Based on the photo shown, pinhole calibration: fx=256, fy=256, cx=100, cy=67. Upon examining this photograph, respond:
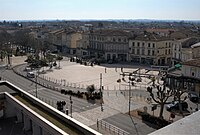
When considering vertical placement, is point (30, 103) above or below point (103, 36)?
below

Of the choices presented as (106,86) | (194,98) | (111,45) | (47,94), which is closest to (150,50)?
(111,45)

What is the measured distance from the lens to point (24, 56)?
81.8 metres

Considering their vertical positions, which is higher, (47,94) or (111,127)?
(47,94)

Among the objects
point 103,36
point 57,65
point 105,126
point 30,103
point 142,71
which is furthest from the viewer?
point 103,36

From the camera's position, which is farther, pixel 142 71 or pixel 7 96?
pixel 142 71

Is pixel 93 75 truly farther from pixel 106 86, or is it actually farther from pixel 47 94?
pixel 47 94

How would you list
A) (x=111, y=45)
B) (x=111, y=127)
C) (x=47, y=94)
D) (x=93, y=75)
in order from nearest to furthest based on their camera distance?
1. (x=111, y=127)
2. (x=47, y=94)
3. (x=93, y=75)
4. (x=111, y=45)

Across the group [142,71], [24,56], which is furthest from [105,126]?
[24,56]

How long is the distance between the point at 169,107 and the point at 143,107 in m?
3.02

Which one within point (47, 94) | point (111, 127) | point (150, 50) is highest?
point (150, 50)

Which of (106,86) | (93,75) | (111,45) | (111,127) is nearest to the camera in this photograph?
(111,127)

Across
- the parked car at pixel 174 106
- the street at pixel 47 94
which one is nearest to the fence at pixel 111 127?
the street at pixel 47 94

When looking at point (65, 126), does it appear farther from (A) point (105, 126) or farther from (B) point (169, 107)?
(B) point (169, 107)

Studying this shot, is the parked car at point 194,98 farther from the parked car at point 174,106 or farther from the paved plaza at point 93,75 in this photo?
the paved plaza at point 93,75
